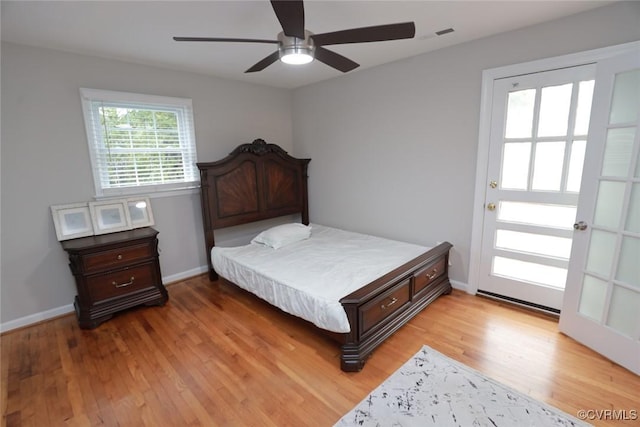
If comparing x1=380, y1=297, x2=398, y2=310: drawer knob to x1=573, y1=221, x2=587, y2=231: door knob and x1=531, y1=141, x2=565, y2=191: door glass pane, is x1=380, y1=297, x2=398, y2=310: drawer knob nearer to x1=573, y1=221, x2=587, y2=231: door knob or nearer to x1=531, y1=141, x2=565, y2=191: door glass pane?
x1=573, y1=221, x2=587, y2=231: door knob

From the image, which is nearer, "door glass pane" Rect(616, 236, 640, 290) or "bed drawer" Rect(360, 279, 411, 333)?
"door glass pane" Rect(616, 236, 640, 290)

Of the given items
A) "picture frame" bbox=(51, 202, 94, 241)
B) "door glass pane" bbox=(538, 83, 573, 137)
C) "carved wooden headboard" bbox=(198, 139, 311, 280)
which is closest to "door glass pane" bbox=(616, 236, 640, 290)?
"door glass pane" bbox=(538, 83, 573, 137)

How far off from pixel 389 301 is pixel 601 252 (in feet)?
4.98

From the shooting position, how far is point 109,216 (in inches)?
116

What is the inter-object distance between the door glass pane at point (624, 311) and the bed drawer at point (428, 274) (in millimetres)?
1205

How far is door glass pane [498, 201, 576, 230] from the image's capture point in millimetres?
2393

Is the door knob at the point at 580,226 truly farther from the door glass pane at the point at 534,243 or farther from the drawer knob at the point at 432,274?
the drawer knob at the point at 432,274

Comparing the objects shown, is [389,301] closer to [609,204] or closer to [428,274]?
[428,274]

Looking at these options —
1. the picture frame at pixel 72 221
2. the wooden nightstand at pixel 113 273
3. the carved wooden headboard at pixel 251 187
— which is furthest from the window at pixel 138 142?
the wooden nightstand at pixel 113 273

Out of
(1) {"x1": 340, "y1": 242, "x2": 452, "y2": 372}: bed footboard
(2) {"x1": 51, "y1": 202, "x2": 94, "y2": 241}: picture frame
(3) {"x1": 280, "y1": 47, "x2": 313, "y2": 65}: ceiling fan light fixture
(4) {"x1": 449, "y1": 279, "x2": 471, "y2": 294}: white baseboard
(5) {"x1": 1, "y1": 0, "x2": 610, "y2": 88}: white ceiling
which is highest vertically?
(5) {"x1": 1, "y1": 0, "x2": 610, "y2": 88}: white ceiling

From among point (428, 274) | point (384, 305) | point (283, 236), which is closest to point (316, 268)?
point (384, 305)

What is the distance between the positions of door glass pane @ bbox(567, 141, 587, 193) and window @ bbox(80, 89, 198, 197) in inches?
145

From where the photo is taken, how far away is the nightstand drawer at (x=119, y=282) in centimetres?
261

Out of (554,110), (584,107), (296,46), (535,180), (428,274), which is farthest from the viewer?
(428,274)
